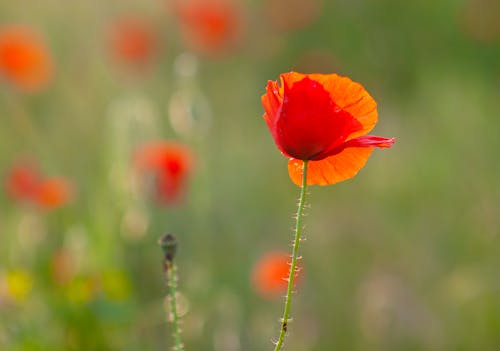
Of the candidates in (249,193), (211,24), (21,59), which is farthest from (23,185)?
(211,24)

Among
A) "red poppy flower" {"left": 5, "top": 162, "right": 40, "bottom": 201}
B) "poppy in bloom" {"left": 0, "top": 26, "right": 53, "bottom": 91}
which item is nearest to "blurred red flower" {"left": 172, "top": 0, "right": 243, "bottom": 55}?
"poppy in bloom" {"left": 0, "top": 26, "right": 53, "bottom": 91}

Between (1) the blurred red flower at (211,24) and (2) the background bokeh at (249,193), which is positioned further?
(1) the blurred red flower at (211,24)

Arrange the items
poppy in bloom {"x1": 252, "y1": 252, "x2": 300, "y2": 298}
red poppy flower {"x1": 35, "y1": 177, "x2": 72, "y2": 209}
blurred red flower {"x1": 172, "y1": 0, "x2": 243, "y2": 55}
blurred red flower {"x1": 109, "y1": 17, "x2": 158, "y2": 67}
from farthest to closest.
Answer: blurred red flower {"x1": 172, "y1": 0, "x2": 243, "y2": 55} < blurred red flower {"x1": 109, "y1": 17, "x2": 158, "y2": 67} < red poppy flower {"x1": 35, "y1": 177, "x2": 72, "y2": 209} < poppy in bloom {"x1": 252, "y1": 252, "x2": 300, "y2": 298}

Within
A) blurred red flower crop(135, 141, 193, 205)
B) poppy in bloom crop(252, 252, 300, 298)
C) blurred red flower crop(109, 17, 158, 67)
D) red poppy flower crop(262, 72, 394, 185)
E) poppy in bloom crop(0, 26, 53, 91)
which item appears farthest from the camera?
blurred red flower crop(109, 17, 158, 67)

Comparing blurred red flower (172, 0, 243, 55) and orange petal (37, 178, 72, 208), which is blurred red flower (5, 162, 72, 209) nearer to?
orange petal (37, 178, 72, 208)

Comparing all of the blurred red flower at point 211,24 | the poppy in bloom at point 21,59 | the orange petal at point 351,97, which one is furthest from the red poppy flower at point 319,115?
the blurred red flower at point 211,24

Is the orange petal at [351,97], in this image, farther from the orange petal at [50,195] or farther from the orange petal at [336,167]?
Result: the orange petal at [50,195]
